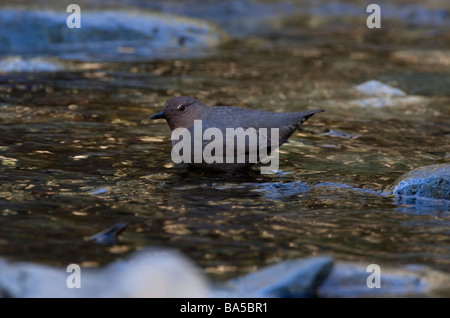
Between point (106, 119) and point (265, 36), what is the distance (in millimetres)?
6487

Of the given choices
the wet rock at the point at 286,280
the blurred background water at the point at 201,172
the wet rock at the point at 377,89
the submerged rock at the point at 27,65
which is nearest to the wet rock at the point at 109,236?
the blurred background water at the point at 201,172

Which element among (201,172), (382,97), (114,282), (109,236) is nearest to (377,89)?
(382,97)

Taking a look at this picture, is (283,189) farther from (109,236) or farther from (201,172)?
(109,236)

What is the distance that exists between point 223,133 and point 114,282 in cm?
210

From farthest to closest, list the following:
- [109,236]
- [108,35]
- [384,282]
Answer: [108,35], [109,236], [384,282]

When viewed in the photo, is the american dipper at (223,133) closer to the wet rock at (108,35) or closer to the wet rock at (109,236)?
the wet rock at (109,236)

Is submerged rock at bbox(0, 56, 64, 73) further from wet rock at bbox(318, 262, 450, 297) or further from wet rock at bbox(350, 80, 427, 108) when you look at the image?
wet rock at bbox(318, 262, 450, 297)

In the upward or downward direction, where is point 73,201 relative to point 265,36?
downward

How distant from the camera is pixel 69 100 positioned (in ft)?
24.9

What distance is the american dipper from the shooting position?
5.13 metres

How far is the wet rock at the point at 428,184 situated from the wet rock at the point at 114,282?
193cm

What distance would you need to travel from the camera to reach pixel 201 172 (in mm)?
5352

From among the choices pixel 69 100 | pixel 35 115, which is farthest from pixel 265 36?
pixel 35 115
